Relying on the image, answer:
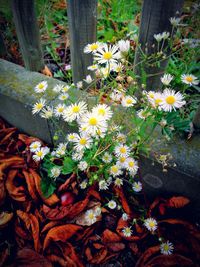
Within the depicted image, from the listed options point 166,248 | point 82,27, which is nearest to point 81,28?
point 82,27

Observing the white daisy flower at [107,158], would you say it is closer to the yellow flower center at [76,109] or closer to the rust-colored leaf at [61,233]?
the yellow flower center at [76,109]

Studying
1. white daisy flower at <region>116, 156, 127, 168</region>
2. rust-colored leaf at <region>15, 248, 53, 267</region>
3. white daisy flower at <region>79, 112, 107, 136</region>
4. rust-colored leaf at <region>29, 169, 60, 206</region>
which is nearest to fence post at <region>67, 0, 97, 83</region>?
white daisy flower at <region>79, 112, 107, 136</region>

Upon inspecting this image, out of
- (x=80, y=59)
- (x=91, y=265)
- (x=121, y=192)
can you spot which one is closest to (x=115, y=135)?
(x=121, y=192)

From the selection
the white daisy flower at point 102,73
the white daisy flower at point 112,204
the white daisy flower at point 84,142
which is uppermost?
the white daisy flower at point 102,73

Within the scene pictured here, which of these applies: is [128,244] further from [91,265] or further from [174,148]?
[174,148]

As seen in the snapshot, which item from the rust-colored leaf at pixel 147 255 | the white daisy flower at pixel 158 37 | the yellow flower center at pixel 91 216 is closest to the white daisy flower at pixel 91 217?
the yellow flower center at pixel 91 216

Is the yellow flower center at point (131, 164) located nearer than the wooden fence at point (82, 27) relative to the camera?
No
